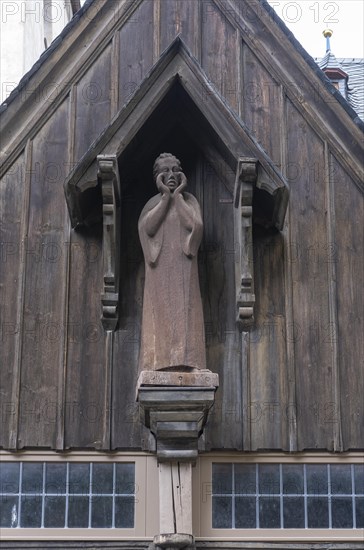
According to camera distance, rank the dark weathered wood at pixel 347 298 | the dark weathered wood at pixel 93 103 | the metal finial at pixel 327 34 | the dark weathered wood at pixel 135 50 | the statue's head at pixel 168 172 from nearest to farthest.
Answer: the dark weathered wood at pixel 347 298
the statue's head at pixel 168 172
the dark weathered wood at pixel 93 103
the dark weathered wood at pixel 135 50
the metal finial at pixel 327 34

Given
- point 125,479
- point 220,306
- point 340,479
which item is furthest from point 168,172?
point 340,479

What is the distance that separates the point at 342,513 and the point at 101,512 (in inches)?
73.5

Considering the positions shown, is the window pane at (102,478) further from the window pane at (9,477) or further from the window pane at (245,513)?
the window pane at (245,513)

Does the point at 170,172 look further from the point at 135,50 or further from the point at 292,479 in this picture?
the point at 292,479

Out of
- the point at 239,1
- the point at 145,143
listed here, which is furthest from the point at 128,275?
the point at 239,1

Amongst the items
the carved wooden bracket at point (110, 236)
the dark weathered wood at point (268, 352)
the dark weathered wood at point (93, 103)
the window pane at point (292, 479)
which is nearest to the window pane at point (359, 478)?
the window pane at point (292, 479)

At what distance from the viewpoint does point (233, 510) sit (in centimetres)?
1066

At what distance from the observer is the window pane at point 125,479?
10703 millimetres

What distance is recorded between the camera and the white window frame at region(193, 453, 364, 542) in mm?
10570

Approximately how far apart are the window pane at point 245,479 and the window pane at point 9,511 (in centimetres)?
172

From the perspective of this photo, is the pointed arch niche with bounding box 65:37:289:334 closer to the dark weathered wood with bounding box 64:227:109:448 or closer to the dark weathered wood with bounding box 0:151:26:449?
the dark weathered wood with bounding box 64:227:109:448

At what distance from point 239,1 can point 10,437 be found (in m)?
4.41

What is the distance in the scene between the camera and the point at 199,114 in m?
11.5

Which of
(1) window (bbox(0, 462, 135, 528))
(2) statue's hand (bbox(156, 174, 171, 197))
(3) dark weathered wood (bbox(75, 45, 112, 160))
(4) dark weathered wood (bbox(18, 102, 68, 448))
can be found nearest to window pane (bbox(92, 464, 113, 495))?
(1) window (bbox(0, 462, 135, 528))
